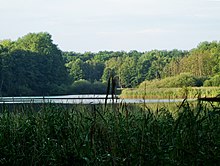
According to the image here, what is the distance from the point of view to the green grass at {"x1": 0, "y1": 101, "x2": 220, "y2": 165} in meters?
2.05

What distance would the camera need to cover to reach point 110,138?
191 cm

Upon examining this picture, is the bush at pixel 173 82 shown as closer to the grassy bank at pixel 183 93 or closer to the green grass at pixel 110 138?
the grassy bank at pixel 183 93

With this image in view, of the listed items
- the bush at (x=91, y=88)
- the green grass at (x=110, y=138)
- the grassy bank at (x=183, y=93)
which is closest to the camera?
the green grass at (x=110, y=138)

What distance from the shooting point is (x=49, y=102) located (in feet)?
12.5

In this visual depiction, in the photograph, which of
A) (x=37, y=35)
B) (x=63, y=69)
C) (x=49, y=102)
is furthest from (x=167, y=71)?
(x=49, y=102)

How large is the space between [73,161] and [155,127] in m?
0.48

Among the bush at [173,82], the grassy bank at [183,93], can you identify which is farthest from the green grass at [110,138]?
the bush at [173,82]


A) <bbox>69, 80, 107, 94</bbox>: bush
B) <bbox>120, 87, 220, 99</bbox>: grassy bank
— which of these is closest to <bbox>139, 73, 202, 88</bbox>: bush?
<bbox>69, 80, 107, 94</bbox>: bush

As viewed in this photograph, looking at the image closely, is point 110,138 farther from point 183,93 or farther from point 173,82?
point 173,82

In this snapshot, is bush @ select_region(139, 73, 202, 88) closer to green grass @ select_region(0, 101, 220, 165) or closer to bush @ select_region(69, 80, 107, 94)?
bush @ select_region(69, 80, 107, 94)

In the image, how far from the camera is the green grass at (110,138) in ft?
6.73

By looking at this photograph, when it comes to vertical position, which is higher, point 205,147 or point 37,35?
point 37,35

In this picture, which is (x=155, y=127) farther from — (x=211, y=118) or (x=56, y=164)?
(x=56, y=164)

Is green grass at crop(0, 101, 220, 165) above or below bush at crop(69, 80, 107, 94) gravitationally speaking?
below
